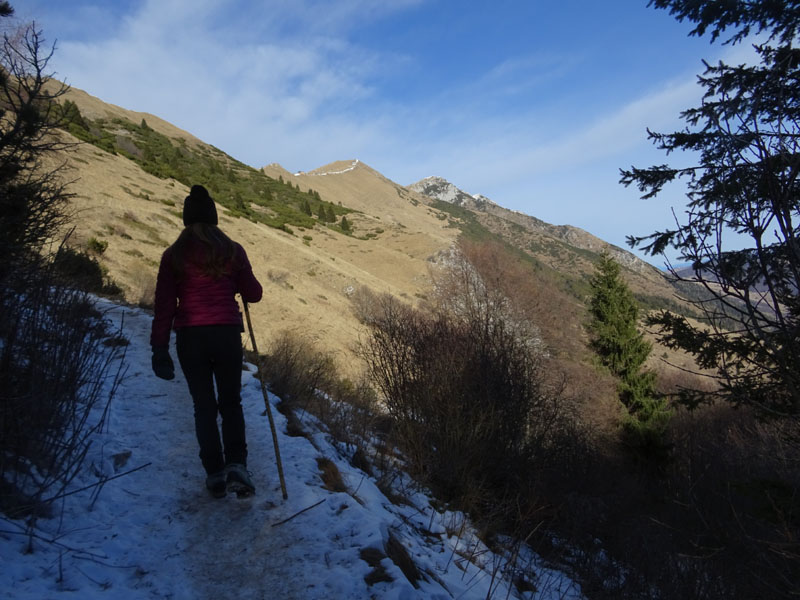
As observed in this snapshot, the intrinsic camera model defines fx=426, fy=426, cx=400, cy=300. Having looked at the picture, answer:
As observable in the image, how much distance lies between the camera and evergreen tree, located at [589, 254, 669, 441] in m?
19.8

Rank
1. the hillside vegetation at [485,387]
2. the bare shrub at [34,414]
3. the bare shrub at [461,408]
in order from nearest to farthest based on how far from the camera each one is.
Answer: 1. the bare shrub at [34,414]
2. the hillside vegetation at [485,387]
3. the bare shrub at [461,408]

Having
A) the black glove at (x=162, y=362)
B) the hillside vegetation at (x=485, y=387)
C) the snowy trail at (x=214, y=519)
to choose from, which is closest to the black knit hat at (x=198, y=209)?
the black glove at (x=162, y=362)

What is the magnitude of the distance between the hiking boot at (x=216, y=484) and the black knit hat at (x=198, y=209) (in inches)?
70.7

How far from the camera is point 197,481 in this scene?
326 centimetres

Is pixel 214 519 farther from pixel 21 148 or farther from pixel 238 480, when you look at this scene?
pixel 21 148

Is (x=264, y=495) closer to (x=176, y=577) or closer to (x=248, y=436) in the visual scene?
(x=176, y=577)

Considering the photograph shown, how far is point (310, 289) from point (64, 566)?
19.0 meters

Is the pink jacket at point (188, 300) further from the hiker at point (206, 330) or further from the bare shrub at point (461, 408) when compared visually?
the bare shrub at point (461, 408)

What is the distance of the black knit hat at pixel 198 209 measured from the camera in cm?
304

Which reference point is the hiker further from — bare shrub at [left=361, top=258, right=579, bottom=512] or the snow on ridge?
the snow on ridge

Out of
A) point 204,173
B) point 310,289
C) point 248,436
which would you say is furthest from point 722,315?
point 204,173

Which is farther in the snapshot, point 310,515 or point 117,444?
point 117,444

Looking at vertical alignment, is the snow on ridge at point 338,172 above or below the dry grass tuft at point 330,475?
above

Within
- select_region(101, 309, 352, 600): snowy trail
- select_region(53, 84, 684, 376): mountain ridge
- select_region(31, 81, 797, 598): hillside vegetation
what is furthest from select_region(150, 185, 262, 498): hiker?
select_region(53, 84, 684, 376): mountain ridge
